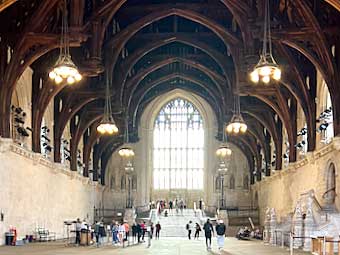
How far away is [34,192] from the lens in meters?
32.8

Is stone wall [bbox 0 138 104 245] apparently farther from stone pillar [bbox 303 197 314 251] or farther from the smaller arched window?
the smaller arched window

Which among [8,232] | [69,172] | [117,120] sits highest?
[117,120]

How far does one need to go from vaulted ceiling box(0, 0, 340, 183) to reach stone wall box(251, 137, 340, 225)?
3.31 ft

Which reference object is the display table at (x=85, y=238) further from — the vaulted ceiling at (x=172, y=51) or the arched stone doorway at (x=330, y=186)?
the arched stone doorway at (x=330, y=186)

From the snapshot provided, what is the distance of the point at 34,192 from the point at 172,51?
14206mm

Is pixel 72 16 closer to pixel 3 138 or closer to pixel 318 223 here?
pixel 3 138

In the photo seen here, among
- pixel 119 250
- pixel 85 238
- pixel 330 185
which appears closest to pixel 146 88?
pixel 85 238

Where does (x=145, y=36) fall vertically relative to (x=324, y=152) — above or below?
above

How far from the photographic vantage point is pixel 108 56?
3170 centimetres

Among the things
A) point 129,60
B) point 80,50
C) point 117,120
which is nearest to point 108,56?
point 80,50

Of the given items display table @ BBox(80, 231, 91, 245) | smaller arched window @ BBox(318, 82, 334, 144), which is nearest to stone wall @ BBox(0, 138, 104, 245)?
display table @ BBox(80, 231, 91, 245)

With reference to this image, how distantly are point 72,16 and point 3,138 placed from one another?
241 inches

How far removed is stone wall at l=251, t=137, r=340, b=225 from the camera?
28.2 metres

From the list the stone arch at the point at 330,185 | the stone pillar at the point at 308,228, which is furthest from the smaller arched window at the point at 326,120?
the stone pillar at the point at 308,228
